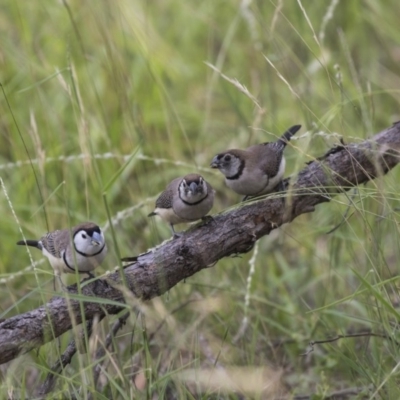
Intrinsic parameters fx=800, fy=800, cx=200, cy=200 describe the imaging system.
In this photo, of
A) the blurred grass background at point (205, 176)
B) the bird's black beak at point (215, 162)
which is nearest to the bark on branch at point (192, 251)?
the blurred grass background at point (205, 176)

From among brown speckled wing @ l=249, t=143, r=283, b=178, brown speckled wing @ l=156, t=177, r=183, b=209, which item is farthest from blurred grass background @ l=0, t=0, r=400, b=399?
brown speckled wing @ l=249, t=143, r=283, b=178

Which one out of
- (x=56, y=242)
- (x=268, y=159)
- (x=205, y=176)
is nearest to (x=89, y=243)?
(x=56, y=242)

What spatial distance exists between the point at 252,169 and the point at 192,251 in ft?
2.51

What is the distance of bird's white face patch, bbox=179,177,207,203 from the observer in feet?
11.4

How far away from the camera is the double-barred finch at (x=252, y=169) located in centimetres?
358

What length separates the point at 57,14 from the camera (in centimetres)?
666

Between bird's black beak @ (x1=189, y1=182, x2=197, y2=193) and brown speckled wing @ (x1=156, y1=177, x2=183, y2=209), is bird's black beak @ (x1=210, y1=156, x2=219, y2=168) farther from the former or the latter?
bird's black beak @ (x1=189, y1=182, x2=197, y2=193)

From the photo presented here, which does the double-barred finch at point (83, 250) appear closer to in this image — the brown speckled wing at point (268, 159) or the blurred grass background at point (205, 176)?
the blurred grass background at point (205, 176)

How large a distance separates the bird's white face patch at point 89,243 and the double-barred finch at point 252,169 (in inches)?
26.3

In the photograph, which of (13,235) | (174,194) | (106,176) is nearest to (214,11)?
(106,176)

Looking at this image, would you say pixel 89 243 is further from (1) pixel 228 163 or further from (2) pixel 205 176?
(2) pixel 205 176

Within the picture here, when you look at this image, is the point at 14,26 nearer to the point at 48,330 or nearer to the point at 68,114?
the point at 68,114

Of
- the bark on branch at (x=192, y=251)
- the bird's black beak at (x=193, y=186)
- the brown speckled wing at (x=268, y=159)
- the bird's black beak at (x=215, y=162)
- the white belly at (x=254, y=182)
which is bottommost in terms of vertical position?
the bark on branch at (x=192, y=251)

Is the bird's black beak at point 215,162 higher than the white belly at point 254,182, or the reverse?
the bird's black beak at point 215,162
